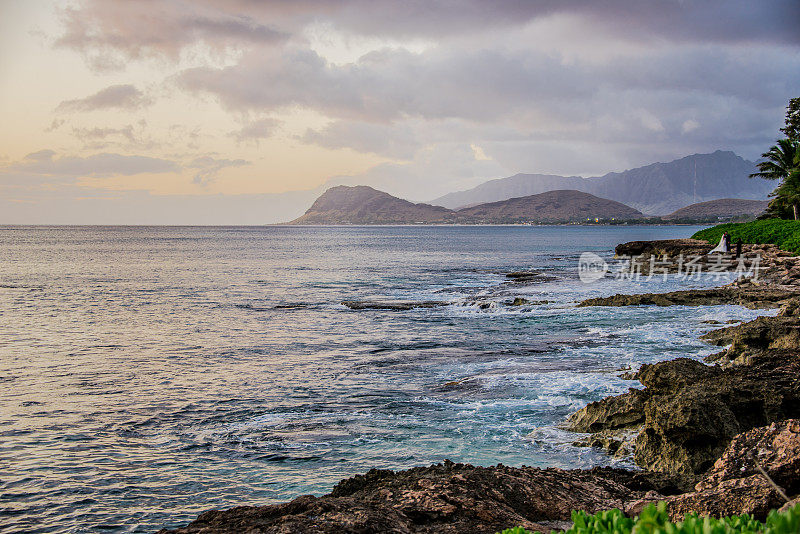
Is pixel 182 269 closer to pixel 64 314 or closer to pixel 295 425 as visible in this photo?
pixel 64 314

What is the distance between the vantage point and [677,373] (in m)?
12.7

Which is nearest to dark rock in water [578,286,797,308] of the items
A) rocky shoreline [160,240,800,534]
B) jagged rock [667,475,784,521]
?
rocky shoreline [160,240,800,534]

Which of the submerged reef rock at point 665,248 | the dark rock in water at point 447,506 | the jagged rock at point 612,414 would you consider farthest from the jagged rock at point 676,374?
the submerged reef rock at point 665,248

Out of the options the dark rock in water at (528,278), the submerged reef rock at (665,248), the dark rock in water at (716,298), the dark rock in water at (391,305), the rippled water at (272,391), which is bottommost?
the rippled water at (272,391)

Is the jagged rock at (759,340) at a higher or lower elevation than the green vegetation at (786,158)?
lower

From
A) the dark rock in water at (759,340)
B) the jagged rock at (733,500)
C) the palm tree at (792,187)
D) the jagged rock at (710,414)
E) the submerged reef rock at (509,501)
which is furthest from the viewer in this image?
the palm tree at (792,187)

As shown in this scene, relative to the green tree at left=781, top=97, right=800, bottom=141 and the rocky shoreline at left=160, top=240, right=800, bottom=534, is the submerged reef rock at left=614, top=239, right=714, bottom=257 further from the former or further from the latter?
the rocky shoreline at left=160, top=240, right=800, bottom=534

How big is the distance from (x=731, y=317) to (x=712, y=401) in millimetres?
17527

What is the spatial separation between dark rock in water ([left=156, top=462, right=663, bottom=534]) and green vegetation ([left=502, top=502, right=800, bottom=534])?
7.14 feet

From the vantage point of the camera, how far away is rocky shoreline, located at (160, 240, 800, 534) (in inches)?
241

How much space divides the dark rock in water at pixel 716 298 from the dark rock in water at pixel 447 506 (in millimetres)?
23419

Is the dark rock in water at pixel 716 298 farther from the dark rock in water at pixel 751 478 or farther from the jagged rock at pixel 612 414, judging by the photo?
the dark rock in water at pixel 751 478

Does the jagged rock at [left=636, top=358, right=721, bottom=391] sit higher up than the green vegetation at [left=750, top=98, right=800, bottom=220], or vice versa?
the green vegetation at [left=750, top=98, right=800, bottom=220]

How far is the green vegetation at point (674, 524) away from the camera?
313 cm
